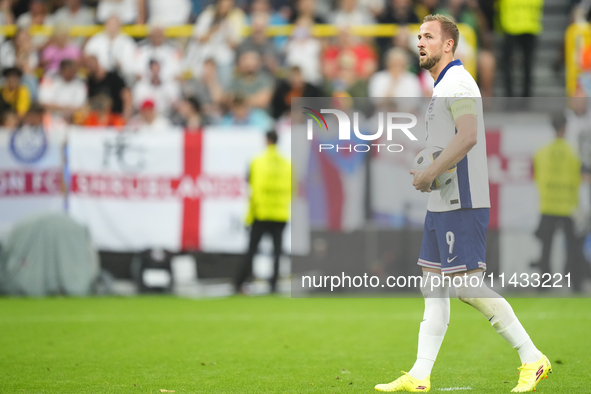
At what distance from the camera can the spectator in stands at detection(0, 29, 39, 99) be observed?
14.6 m

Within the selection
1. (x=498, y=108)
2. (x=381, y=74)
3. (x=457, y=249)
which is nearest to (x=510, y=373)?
(x=457, y=249)

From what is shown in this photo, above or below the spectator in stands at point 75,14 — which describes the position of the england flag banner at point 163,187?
below

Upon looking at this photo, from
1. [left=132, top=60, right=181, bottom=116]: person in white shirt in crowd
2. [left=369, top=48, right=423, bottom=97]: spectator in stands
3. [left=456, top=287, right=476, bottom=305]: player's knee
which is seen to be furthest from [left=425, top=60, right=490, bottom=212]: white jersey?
[left=132, top=60, right=181, bottom=116]: person in white shirt in crowd

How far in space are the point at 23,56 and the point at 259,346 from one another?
32.7 ft

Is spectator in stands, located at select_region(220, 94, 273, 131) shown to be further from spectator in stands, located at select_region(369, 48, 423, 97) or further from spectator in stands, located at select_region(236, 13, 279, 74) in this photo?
spectator in stands, located at select_region(369, 48, 423, 97)

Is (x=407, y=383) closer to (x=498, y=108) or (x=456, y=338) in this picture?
(x=456, y=338)

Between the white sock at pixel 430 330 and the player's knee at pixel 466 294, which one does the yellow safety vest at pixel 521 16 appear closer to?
the white sock at pixel 430 330

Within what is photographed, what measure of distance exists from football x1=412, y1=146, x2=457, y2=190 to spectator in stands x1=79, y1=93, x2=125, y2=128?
9.17 metres

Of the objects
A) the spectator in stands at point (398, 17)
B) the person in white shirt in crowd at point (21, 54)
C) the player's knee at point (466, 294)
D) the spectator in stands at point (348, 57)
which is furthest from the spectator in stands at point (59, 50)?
the player's knee at point (466, 294)

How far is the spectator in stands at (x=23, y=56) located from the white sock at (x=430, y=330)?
1130cm

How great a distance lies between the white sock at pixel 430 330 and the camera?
489 cm

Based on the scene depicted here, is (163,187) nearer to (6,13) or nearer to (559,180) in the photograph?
(559,180)

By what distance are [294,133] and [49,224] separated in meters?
3.78

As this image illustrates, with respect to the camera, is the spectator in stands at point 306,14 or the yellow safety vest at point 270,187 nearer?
the yellow safety vest at point 270,187
